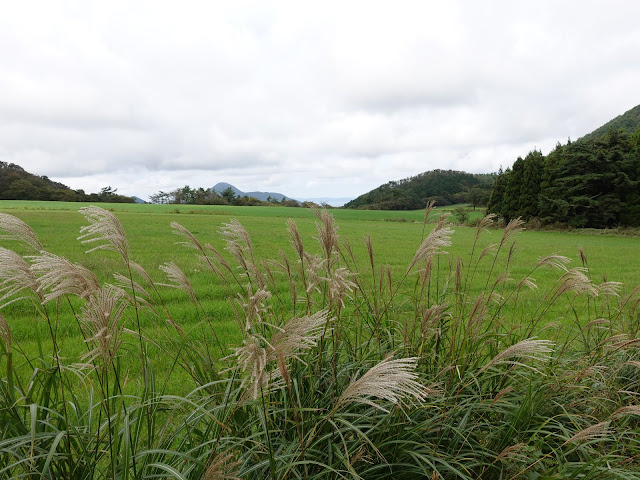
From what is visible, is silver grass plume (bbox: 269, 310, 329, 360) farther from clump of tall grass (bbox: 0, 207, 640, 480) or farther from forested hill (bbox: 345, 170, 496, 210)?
forested hill (bbox: 345, 170, 496, 210)

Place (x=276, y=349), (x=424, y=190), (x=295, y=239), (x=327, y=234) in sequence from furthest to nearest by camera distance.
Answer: (x=424, y=190) < (x=295, y=239) < (x=327, y=234) < (x=276, y=349)

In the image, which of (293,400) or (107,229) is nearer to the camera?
(107,229)

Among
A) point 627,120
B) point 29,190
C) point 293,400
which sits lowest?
point 293,400

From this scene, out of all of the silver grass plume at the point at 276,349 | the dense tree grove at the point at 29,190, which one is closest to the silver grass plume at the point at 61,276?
the silver grass plume at the point at 276,349

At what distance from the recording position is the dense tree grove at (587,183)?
119 feet

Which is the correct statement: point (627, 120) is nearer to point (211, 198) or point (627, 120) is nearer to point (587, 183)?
point (587, 183)

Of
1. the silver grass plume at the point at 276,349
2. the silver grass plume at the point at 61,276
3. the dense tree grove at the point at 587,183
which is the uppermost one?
the dense tree grove at the point at 587,183

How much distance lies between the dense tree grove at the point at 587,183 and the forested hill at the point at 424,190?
127ft

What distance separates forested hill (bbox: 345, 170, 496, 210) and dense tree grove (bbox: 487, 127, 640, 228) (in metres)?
38.7

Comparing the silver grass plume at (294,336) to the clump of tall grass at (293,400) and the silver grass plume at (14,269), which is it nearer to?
the clump of tall grass at (293,400)

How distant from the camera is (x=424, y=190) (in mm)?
97562

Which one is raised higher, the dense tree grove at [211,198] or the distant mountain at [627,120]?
the distant mountain at [627,120]

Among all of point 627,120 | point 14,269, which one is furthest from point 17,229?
point 627,120

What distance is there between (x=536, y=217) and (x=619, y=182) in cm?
785
